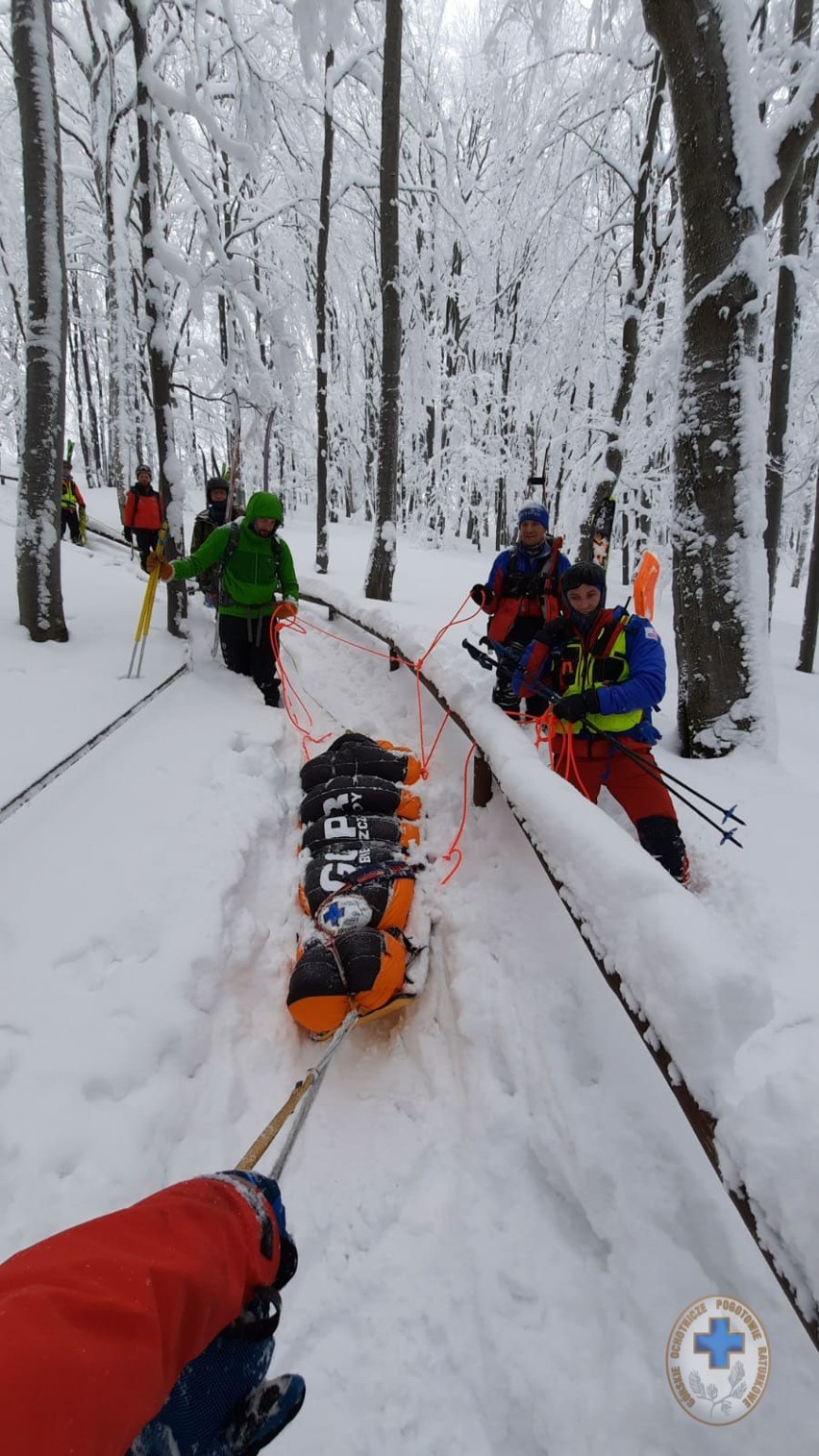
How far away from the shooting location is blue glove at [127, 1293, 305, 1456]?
1132 millimetres

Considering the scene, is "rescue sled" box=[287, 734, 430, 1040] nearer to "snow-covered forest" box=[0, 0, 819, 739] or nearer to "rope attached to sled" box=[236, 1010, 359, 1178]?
"rope attached to sled" box=[236, 1010, 359, 1178]

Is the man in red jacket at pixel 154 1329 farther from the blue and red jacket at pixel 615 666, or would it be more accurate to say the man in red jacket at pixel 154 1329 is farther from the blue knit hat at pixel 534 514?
the blue knit hat at pixel 534 514

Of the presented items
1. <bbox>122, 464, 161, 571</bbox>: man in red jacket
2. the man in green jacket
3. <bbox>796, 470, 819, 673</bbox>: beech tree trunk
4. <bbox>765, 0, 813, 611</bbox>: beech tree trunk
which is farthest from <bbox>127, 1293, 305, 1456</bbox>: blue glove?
<bbox>122, 464, 161, 571</bbox>: man in red jacket

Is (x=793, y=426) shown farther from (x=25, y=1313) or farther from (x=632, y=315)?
(x=25, y=1313)

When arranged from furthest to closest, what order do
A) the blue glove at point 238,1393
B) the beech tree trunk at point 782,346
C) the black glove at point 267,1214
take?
the beech tree trunk at point 782,346 → the black glove at point 267,1214 → the blue glove at point 238,1393

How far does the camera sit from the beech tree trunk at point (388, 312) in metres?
8.47

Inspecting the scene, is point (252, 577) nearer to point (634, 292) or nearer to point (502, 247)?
point (634, 292)

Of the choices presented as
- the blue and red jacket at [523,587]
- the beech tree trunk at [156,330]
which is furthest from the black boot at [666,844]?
the beech tree trunk at [156,330]

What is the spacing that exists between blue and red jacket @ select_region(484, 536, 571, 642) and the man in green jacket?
1.84 metres

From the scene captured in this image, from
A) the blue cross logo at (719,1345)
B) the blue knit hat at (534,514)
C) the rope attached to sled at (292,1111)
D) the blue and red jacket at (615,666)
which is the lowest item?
the blue cross logo at (719,1345)

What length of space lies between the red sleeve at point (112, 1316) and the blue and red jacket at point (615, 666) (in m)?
3.00

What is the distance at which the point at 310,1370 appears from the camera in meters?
1.77

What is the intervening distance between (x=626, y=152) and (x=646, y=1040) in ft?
44.1

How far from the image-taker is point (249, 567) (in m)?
6.06
